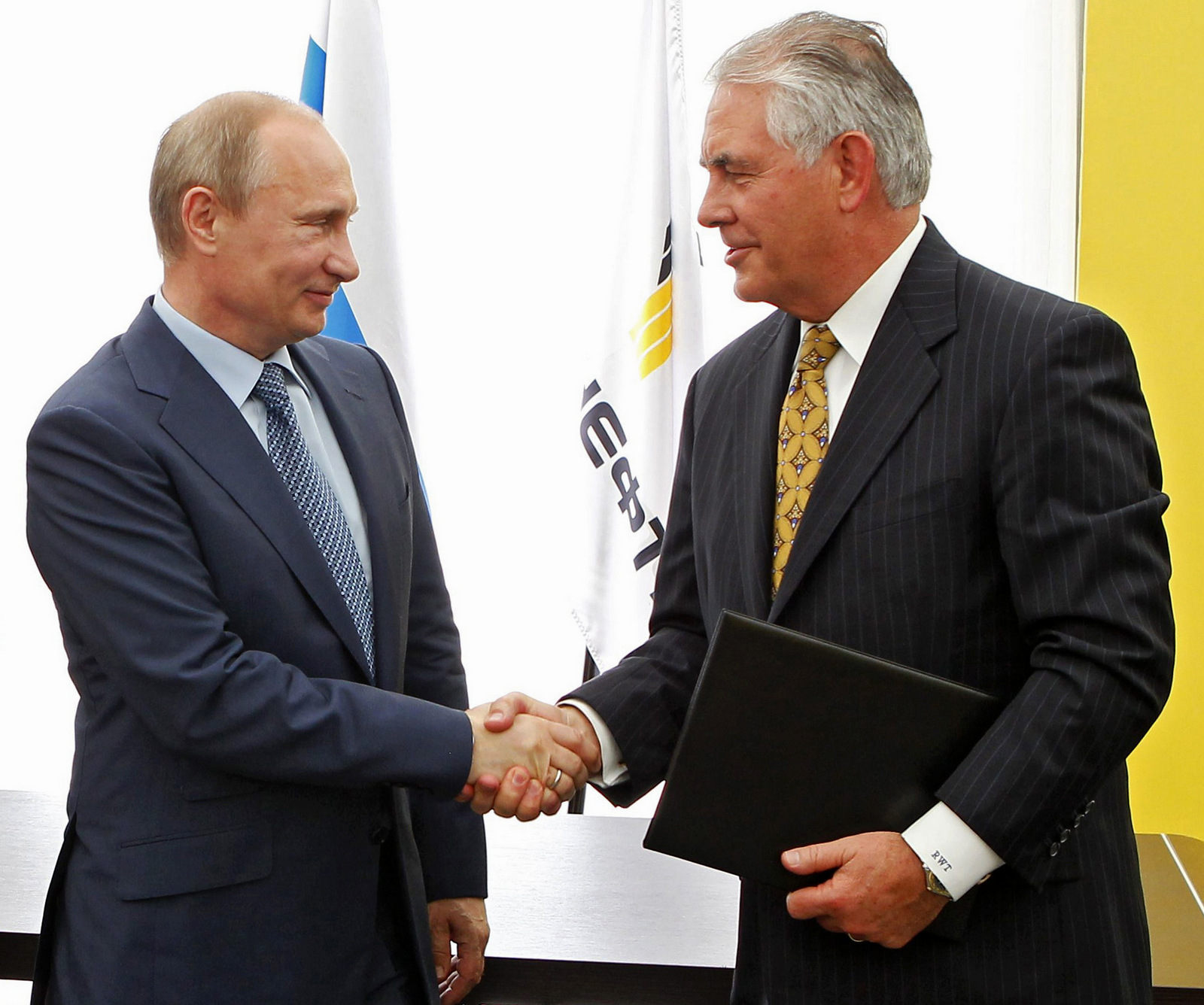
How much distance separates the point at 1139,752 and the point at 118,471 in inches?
115

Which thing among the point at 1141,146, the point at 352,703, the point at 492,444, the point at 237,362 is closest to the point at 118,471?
the point at 237,362

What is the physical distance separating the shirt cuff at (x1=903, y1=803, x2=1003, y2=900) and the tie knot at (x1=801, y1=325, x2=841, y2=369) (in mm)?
644

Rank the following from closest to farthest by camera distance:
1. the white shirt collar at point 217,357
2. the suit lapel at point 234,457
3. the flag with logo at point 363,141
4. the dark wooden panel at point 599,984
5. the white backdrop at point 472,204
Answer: the suit lapel at point 234,457
the white shirt collar at point 217,357
the dark wooden panel at point 599,984
the flag with logo at point 363,141
the white backdrop at point 472,204

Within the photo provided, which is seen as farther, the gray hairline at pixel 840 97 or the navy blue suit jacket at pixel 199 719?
the gray hairline at pixel 840 97

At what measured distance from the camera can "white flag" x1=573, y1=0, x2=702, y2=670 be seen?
3.49m

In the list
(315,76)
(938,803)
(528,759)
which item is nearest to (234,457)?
(528,759)

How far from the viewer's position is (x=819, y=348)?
172 cm

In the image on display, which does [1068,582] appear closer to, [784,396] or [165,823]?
[784,396]

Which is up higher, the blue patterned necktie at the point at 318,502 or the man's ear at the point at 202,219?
the man's ear at the point at 202,219

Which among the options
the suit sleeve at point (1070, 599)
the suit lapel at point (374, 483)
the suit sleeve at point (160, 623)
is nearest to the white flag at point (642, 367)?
the suit lapel at point (374, 483)

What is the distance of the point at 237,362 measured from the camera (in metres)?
1.74

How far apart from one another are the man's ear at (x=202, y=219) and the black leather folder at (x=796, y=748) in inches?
36.9

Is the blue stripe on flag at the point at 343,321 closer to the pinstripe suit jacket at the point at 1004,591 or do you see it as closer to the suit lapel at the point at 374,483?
the suit lapel at the point at 374,483

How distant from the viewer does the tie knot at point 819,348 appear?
1.71 metres
